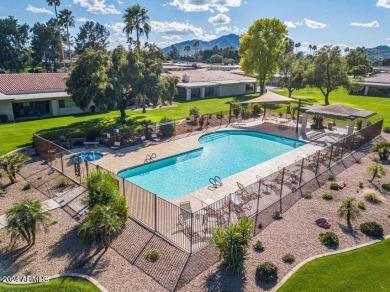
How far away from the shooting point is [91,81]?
78.6 ft

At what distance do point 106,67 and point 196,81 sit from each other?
28.5 meters

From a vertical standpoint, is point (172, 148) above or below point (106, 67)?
below

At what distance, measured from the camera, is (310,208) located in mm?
14438

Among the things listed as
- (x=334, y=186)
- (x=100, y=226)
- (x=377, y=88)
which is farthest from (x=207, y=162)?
(x=377, y=88)

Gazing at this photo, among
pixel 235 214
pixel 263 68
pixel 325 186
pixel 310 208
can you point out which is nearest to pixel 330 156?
pixel 325 186

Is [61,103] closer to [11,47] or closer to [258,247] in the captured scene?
[258,247]

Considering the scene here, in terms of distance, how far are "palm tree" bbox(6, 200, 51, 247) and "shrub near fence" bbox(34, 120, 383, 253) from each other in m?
3.70

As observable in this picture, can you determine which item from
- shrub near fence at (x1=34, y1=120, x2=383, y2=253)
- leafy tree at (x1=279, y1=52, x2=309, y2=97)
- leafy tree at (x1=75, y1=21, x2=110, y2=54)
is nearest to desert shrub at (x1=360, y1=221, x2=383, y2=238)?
shrub near fence at (x1=34, y1=120, x2=383, y2=253)

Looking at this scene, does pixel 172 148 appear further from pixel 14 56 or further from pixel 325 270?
pixel 14 56

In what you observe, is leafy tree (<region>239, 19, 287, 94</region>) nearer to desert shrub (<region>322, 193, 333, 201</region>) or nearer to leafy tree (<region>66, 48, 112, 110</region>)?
leafy tree (<region>66, 48, 112, 110</region>)

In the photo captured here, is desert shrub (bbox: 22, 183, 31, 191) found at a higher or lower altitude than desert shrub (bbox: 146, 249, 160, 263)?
higher

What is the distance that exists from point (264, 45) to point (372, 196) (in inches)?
1580

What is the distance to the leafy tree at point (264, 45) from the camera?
165 feet

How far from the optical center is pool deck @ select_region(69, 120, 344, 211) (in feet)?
52.6
